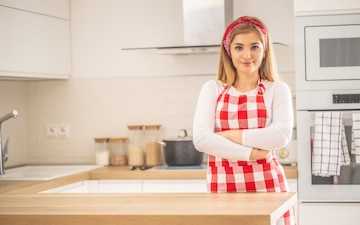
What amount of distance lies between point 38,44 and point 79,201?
6.86 feet

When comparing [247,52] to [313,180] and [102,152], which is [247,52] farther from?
[102,152]

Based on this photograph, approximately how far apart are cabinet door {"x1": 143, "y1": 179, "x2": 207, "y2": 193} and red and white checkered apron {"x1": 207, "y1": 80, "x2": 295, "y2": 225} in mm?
1200

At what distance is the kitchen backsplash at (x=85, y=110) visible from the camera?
14.5 feet

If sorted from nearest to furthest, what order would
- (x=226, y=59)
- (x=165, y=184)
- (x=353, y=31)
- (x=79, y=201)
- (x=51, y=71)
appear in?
(x=79, y=201) → (x=226, y=59) → (x=353, y=31) → (x=165, y=184) → (x=51, y=71)

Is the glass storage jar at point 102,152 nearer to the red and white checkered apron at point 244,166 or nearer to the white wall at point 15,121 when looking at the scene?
the white wall at point 15,121

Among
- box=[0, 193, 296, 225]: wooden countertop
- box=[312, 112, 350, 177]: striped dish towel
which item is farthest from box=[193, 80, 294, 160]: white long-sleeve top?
box=[312, 112, 350, 177]: striped dish towel

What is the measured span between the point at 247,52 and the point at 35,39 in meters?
1.91

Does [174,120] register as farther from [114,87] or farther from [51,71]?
[51,71]

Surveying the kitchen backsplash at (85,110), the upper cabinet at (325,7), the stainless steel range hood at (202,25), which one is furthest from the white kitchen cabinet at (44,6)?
the upper cabinet at (325,7)

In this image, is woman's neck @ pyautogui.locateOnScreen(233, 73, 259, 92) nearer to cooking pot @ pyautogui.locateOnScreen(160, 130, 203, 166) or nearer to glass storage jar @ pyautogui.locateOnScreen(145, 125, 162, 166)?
cooking pot @ pyautogui.locateOnScreen(160, 130, 203, 166)

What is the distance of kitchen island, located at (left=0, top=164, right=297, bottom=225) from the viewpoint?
6.42ft

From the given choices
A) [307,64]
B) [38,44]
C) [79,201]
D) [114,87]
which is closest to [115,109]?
[114,87]

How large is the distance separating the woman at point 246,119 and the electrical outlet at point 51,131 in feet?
7.00

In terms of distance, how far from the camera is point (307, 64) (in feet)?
12.3
